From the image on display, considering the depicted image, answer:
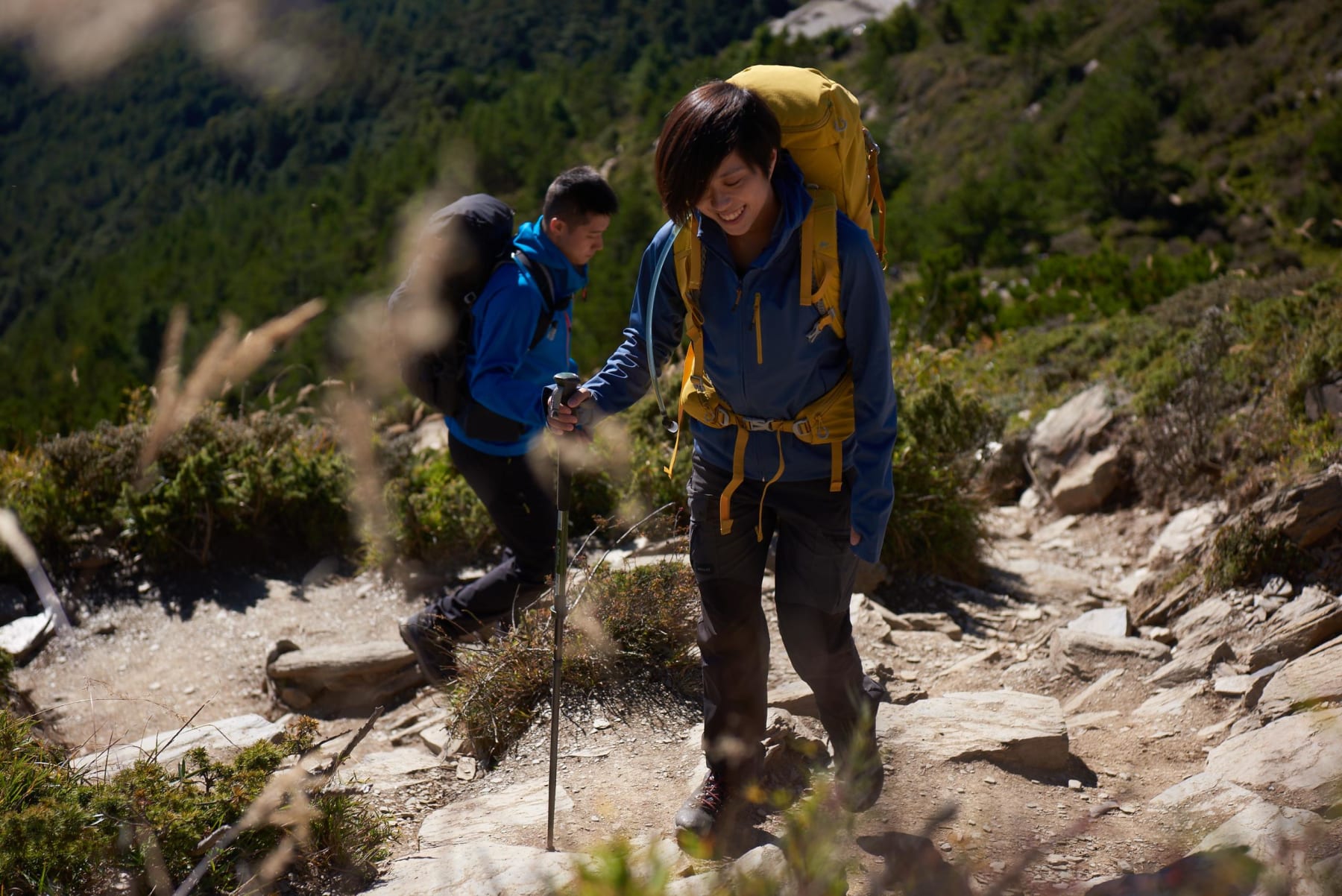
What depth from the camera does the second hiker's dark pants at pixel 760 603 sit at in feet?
9.03

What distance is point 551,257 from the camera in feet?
12.9

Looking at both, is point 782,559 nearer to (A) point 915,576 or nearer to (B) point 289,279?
(A) point 915,576

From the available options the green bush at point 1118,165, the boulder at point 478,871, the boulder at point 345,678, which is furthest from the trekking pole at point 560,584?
the green bush at point 1118,165

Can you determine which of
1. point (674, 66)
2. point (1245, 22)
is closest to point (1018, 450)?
point (1245, 22)

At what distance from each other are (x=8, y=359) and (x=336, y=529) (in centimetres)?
3667

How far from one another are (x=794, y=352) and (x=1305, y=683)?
81.5 inches

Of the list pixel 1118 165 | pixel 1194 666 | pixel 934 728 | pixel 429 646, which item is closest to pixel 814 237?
pixel 934 728

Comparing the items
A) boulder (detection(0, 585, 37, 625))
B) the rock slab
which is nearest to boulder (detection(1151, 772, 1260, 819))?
the rock slab

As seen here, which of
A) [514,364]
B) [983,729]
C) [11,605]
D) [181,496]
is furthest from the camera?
[181,496]

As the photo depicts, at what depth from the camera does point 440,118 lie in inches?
2307

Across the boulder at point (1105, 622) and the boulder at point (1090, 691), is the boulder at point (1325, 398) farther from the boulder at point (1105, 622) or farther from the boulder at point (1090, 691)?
the boulder at point (1090, 691)

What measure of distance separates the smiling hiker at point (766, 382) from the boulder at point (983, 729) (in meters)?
0.42

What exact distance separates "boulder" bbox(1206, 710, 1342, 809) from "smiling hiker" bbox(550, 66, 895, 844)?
1.00 metres

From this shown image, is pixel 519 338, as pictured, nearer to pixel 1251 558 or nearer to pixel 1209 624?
pixel 1209 624
